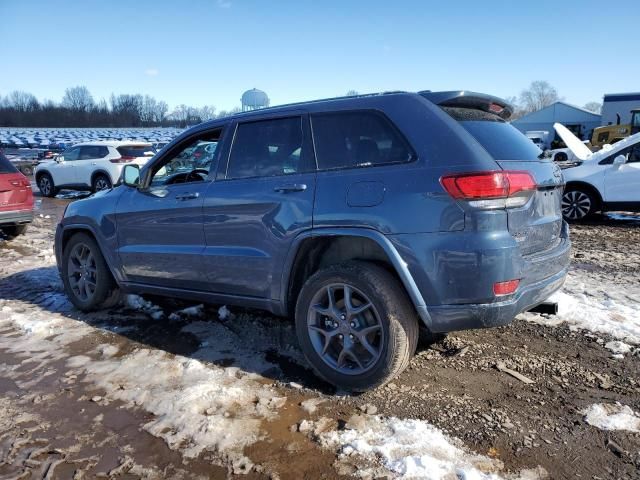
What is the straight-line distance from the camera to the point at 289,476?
2521 millimetres

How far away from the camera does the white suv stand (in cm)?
1541

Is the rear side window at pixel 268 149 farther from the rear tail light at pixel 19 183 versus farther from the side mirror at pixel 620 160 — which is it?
the side mirror at pixel 620 160

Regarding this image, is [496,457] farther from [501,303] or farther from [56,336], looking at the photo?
[56,336]

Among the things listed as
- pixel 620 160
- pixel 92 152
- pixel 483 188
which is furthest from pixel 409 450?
pixel 92 152

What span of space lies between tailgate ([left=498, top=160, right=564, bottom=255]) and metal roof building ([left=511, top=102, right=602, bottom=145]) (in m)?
53.5

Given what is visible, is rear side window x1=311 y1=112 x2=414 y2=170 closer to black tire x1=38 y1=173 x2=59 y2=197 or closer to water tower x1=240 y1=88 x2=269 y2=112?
black tire x1=38 y1=173 x2=59 y2=197

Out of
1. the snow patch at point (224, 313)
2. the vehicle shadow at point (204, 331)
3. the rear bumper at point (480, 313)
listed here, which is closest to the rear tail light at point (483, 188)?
the rear bumper at point (480, 313)

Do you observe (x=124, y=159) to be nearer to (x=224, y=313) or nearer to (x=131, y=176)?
(x=131, y=176)

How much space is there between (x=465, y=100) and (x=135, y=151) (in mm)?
14212

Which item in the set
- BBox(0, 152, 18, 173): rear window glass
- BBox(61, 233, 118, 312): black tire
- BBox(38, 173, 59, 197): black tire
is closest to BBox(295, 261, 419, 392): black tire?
BBox(61, 233, 118, 312): black tire

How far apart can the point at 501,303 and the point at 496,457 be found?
83 centimetres

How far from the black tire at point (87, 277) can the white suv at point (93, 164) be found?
33.9ft

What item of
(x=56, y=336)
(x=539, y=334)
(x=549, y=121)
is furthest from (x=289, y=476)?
(x=549, y=121)

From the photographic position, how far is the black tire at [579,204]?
9844mm
